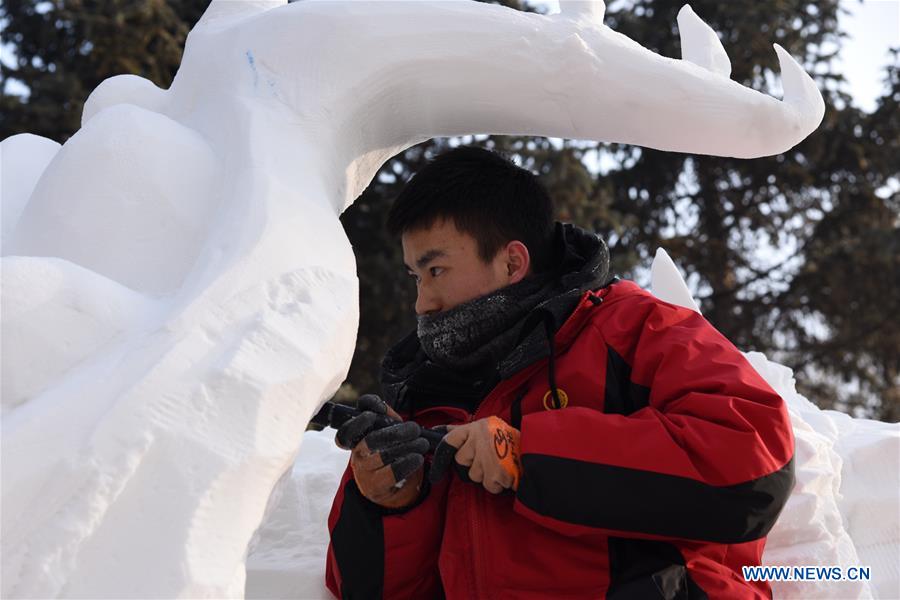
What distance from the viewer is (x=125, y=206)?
1.41m

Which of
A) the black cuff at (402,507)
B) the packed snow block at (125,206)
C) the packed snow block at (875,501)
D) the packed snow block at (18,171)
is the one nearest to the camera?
the packed snow block at (125,206)

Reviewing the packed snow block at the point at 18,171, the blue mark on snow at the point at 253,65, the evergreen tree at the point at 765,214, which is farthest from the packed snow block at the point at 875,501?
the evergreen tree at the point at 765,214

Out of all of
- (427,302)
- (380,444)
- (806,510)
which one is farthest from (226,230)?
(806,510)

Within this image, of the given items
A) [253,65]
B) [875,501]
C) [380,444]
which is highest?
[253,65]

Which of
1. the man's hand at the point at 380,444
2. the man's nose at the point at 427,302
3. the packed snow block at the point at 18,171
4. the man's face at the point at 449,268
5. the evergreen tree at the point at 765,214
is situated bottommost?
the evergreen tree at the point at 765,214

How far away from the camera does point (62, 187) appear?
143cm

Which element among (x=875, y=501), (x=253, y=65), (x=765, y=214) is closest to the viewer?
(x=253, y=65)

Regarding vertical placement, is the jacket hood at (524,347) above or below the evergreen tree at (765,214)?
above

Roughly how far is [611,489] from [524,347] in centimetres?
34

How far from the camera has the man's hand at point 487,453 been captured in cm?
145

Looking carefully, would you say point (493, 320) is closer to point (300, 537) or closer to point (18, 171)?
point (300, 537)

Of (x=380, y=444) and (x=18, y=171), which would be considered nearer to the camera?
(x=380, y=444)

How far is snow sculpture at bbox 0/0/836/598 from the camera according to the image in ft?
3.55

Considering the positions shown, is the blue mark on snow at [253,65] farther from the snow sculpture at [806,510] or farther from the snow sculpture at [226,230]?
the snow sculpture at [806,510]
